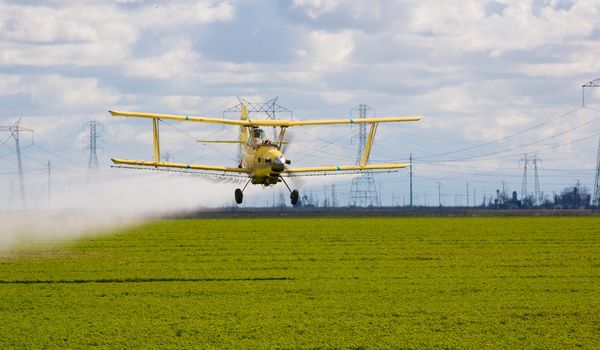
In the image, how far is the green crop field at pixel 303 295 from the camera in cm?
3278

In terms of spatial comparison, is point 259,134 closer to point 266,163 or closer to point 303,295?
point 266,163

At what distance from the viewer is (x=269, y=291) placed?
1751 inches

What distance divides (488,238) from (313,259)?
1063 inches

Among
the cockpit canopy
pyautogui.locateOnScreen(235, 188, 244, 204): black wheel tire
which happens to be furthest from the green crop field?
the cockpit canopy

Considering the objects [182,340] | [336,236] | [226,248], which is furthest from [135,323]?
[336,236]

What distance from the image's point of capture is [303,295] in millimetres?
42844

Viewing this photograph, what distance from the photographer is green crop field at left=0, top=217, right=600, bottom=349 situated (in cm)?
3278

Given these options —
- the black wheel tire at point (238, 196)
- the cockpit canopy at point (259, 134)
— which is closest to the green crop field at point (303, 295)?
the black wheel tire at point (238, 196)

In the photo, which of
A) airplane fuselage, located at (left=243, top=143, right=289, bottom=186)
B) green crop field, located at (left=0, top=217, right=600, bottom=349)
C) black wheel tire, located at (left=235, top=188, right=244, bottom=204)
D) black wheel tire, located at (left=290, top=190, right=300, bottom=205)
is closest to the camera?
green crop field, located at (left=0, top=217, right=600, bottom=349)

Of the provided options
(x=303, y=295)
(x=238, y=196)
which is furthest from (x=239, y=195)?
(x=303, y=295)

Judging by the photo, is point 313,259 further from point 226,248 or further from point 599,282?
point 599,282

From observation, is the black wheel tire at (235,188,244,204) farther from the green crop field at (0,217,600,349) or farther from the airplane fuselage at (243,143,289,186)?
the green crop field at (0,217,600,349)

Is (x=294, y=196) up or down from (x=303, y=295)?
up

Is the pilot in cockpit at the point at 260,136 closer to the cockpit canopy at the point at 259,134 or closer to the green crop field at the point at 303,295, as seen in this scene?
the cockpit canopy at the point at 259,134
